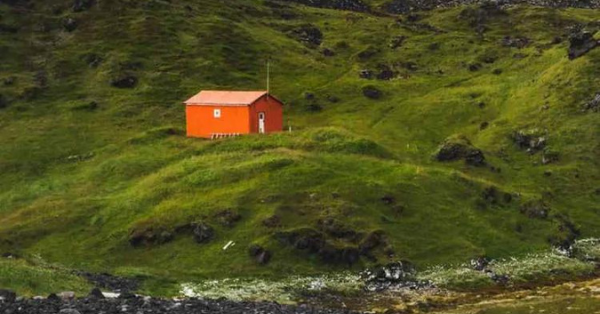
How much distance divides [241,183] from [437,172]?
20.7 metres

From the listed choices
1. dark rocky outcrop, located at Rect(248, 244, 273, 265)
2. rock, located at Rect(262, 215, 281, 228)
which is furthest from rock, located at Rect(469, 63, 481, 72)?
dark rocky outcrop, located at Rect(248, 244, 273, 265)

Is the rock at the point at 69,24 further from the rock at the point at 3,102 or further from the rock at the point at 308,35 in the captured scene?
the rock at the point at 308,35

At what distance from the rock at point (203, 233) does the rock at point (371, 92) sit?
65.7 meters

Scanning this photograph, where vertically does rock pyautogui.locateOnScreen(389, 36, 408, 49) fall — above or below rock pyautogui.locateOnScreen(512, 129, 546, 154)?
above

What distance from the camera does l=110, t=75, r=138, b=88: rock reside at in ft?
439

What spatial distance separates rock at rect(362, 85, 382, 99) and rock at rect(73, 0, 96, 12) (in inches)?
2421

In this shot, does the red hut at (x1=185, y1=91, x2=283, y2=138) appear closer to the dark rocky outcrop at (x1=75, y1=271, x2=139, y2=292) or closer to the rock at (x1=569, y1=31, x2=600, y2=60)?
the dark rocky outcrop at (x1=75, y1=271, x2=139, y2=292)

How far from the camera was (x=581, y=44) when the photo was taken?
125 metres

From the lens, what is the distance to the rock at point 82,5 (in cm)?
16438

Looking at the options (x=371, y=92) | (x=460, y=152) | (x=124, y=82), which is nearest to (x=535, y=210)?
(x=460, y=152)

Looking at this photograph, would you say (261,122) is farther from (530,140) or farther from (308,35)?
(308,35)

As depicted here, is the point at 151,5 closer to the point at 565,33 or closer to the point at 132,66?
the point at 132,66

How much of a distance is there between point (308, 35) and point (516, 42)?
144 ft

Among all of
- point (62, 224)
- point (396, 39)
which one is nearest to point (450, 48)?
point (396, 39)
